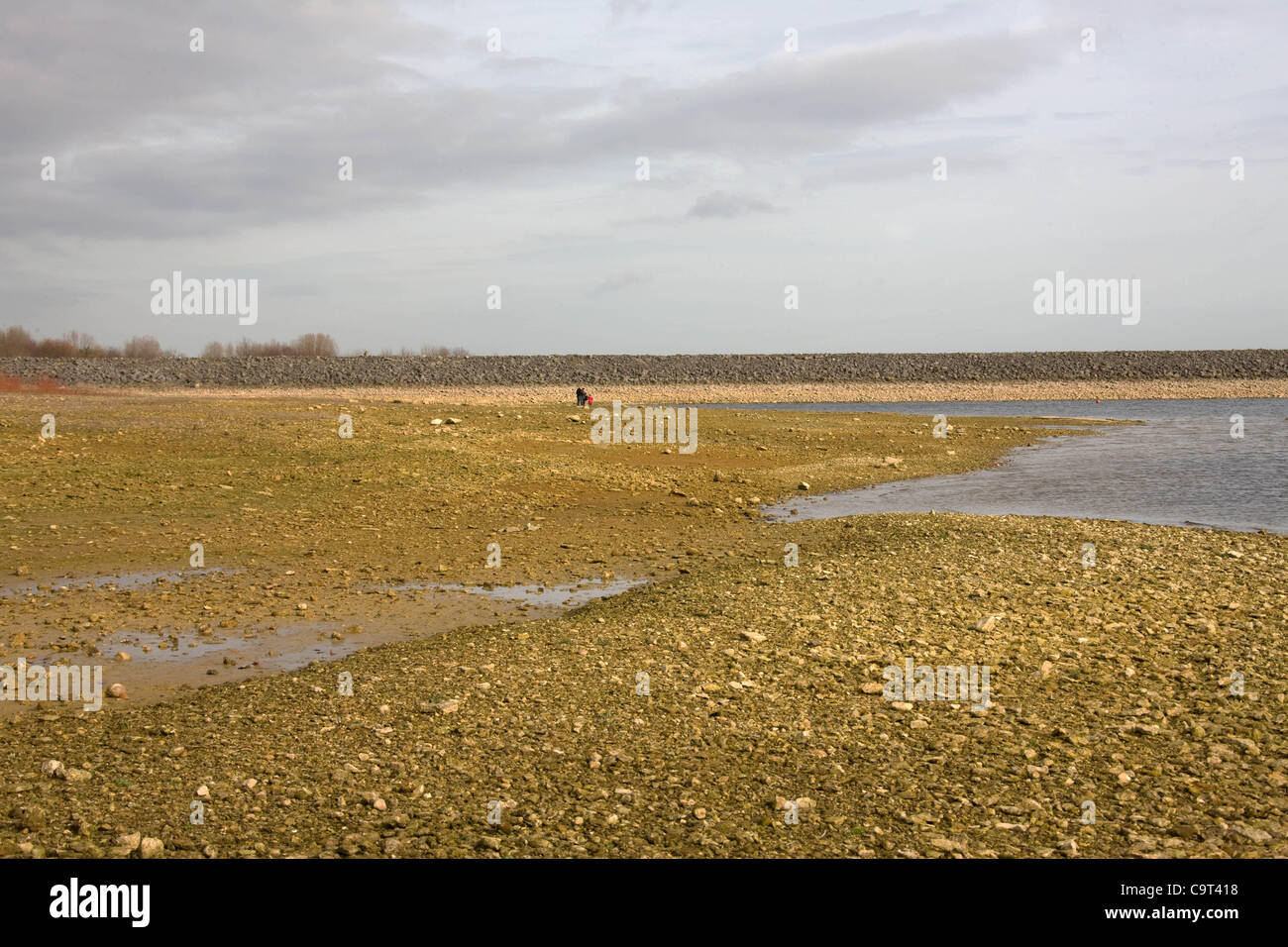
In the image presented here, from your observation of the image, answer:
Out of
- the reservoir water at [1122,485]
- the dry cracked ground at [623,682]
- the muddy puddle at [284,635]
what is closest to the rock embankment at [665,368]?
the reservoir water at [1122,485]

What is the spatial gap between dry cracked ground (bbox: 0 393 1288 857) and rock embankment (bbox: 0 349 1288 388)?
7202 cm

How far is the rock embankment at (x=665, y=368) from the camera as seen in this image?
8931 cm

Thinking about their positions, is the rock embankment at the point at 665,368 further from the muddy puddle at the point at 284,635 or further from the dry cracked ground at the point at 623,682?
the muddy puddle at the point at 284,635

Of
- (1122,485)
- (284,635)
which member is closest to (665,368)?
(1122,485)

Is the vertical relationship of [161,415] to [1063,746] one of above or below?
above

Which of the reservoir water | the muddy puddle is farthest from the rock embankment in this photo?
the muddy puddle

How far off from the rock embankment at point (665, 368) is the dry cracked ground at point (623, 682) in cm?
7202

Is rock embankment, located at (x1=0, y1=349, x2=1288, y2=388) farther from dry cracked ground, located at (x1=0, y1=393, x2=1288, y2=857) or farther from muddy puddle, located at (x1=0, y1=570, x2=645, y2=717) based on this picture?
muddy puddle, located at (x1=0, y1=570, x2=645, y2=717)

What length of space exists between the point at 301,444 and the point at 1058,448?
26.4 metres

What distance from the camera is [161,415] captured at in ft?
103

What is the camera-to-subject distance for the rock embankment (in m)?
89.3

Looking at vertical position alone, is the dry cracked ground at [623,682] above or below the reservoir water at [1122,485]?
below

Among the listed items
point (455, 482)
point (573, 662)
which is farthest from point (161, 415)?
point (573, 662)
